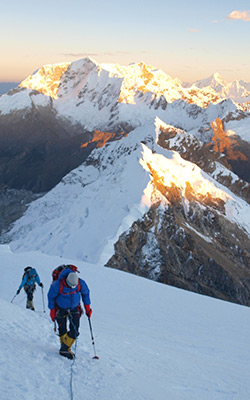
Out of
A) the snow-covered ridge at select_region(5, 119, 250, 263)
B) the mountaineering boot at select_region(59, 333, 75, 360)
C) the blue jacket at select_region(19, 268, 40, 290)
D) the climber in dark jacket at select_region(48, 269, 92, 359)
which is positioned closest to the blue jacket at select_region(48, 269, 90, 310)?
the climber in dark jacket at select_region(48, 269, 92, 359)

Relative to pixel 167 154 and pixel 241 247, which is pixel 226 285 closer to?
pixel 241 247

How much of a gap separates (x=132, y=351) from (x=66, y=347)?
2754 millimetres

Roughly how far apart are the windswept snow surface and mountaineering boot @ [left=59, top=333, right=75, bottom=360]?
18 centimetres

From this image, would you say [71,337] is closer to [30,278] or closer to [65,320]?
[65,320]

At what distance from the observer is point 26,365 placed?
9.01m

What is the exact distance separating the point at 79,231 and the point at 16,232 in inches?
2179

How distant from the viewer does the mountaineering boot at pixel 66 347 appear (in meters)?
10.2

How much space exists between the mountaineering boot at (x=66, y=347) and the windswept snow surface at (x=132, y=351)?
0.60 ft

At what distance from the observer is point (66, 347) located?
10359mm

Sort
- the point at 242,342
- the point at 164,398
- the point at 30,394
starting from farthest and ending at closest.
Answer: the point at 242,342, the point at 164,398, the point at 30,394

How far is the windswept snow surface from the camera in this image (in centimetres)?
873

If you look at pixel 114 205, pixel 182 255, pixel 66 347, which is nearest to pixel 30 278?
pixel 66 347

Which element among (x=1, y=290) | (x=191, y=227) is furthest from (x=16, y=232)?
(x=1, y=290)

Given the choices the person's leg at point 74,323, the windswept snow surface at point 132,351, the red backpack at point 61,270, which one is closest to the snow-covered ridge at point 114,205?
the windswept snow surface at point 132,351
